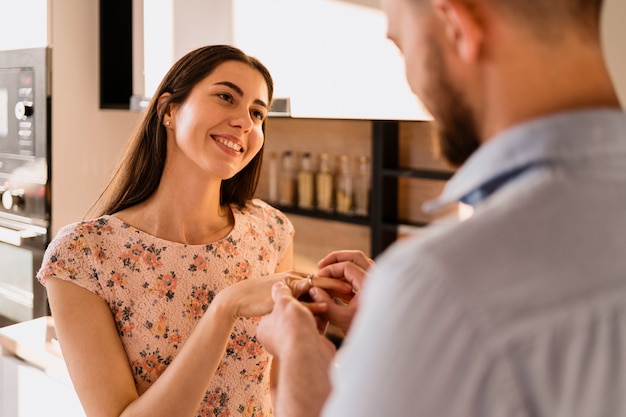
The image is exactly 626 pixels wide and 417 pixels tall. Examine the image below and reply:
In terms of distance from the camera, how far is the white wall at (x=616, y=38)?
145 centimetres

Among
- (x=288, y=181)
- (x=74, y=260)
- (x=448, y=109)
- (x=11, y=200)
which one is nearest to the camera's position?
(x=448, y=109)

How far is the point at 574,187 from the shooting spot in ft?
1.59

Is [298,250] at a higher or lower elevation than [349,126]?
lower

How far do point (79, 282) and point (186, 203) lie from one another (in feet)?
0.92

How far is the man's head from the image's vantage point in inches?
20.3

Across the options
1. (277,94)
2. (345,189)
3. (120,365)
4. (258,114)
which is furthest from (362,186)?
(120,365)

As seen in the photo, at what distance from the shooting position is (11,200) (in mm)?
2631

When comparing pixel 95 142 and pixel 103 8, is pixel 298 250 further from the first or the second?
pixel 103 8

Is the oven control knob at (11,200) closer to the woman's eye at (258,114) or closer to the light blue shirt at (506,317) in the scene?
the woman's eye at (258,114)

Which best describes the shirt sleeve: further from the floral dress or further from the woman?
the floral dress

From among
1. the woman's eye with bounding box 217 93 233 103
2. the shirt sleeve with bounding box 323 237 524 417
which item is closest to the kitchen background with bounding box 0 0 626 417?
the woman's eye with bounding box 217 93 233 103

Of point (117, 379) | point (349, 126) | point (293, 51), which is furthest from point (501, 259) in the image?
point (349, 126)

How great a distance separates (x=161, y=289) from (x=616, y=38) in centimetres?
106

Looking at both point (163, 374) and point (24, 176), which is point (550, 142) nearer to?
point (163, 374)
